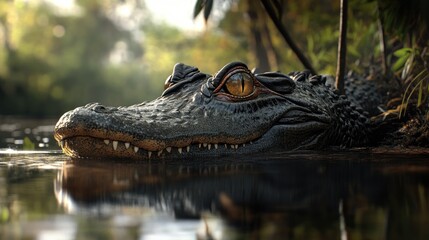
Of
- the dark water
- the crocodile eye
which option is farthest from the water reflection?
the crocodile eye

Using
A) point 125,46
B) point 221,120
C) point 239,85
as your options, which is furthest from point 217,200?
point 125,46

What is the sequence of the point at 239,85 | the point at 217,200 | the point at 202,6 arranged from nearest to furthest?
the point at 217,200, the point at 239,85, the point at 202,6

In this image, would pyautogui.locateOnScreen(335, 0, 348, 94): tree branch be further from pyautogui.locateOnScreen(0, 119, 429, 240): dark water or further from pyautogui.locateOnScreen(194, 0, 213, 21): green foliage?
pyautogui.locateOnScreen(0, 119, 429, 240): dark water

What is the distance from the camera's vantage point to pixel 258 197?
8.80ft

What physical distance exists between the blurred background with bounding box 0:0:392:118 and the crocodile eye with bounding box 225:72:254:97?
1373 mm

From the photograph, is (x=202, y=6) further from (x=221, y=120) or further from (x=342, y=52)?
(x=221, y=120)

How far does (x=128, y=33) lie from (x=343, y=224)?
5851 centimetres

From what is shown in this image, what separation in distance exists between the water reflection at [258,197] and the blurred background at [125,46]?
2.82 meters

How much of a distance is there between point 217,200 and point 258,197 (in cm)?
18

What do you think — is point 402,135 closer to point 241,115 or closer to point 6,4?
point 241,115

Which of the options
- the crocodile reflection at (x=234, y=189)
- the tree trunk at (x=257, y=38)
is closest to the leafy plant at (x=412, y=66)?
the crocodile reflection at (x=234, y=189)

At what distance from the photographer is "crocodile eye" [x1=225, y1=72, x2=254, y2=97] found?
16.5 feet

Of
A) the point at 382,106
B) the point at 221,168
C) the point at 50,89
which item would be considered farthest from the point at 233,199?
the point at 50,89

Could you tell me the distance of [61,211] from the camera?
2379 millimetres
